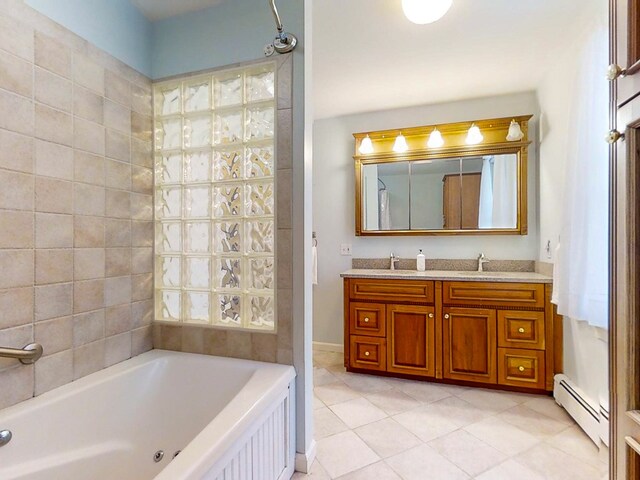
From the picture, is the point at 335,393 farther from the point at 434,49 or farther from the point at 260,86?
the point at 434,49

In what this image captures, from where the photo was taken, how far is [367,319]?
2.65 meters

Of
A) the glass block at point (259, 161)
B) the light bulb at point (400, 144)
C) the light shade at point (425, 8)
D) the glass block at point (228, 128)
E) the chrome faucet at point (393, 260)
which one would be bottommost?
the chrome faucet at point (393, 260)

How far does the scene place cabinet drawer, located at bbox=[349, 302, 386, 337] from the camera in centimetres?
261

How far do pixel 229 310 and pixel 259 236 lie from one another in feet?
1.48

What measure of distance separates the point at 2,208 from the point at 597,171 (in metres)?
2.64

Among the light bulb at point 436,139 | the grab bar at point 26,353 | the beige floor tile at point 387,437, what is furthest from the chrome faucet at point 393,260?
the grab bar at point 26,353

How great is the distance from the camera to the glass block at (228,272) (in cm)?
173

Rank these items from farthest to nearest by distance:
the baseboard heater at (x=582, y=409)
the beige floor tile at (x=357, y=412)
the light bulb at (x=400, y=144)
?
the light bulb at (x=400, y=144)
the beige floor tile at (x=357, y=412)
the baseboard heater at (x=582, y=409)

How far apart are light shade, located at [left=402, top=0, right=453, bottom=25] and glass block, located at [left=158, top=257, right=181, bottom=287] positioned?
5.93 ft

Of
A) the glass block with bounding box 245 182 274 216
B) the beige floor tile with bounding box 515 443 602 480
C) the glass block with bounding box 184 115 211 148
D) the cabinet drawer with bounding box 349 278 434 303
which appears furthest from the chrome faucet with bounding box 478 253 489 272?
the glass block with bounding box 184 115 211 148

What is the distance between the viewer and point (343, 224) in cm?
321

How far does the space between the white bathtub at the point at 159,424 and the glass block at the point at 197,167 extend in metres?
0.98

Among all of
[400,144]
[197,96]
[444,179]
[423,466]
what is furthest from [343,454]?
[400,144]

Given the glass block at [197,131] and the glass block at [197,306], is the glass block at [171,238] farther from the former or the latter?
the glass block at [197,131]
